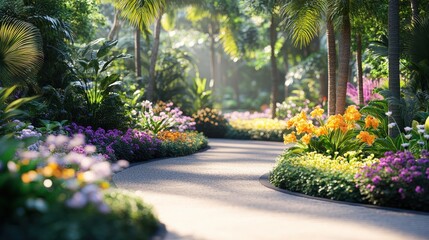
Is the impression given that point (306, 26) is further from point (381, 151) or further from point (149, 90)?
point (149, 90)

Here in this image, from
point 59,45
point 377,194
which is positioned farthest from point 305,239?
point 59,45

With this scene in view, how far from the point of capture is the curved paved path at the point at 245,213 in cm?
703

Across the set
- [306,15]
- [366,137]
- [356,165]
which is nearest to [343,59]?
[306,15]

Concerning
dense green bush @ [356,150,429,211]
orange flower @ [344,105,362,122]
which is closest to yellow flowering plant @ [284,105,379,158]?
orange flower @ [344,105,362,122]

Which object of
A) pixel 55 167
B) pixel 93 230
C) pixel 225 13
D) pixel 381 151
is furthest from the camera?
pixel 225 13

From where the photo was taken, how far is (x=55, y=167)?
18.4 feet

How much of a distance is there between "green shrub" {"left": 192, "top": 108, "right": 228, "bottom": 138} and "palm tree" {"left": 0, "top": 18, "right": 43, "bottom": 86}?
12237 mm

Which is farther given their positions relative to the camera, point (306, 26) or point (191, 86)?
point (191, 86)

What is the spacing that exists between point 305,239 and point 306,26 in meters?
8.32

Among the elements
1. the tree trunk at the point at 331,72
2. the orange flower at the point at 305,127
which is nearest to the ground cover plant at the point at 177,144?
the tree trunk at the point at 331,72

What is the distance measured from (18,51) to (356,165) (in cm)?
731

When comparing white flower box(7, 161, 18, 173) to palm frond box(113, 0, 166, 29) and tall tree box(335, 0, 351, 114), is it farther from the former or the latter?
tall tree box(335, 0, 351, 114)

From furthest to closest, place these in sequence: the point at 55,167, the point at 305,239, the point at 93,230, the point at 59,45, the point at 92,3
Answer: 1. the point at 92,3
2. the point at 59,45
3. the point at 305,239
4. the point at 55,167
5. the point at 93,230

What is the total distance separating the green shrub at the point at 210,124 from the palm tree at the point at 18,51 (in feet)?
40.1
